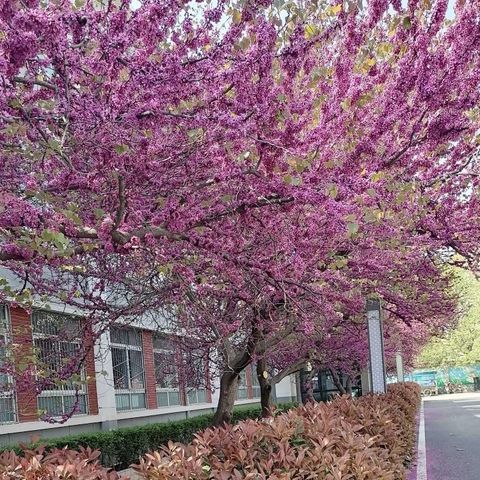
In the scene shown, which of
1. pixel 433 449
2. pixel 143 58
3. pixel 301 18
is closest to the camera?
pixel 143 58

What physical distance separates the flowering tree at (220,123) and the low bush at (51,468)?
4.54 ft

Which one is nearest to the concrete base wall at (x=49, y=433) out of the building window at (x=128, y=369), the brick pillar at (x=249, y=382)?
the building window at (x=128, y=369)

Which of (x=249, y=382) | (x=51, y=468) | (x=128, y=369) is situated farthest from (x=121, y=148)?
(x=249, y=382)

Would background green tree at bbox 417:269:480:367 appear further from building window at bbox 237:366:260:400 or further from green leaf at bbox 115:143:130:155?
green leaf at bbox 115:143:130:155

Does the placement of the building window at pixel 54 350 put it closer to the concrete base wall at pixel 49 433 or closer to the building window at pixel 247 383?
the concrete base wall at pixel 49 433

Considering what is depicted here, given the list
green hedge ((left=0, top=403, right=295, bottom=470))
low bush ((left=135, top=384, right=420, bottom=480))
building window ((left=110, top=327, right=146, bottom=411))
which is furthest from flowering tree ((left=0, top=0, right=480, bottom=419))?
building window ((left=110, top=327, right=146, bottom=411))

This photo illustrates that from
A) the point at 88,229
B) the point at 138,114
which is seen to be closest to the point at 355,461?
the point at 88,229

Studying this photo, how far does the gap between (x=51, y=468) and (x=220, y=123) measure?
2414 millimetres

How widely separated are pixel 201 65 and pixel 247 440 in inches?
113

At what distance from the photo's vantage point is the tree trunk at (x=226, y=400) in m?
11.2

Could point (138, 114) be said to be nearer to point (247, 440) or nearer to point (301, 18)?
point (301, 18)

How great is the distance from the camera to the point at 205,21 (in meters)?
4.42

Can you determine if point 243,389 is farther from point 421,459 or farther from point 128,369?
point 421,459

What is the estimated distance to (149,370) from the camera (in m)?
20.7
